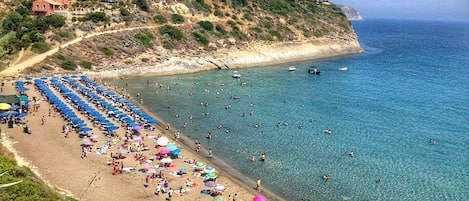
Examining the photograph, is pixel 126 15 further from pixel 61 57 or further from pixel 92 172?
pixel 92 172

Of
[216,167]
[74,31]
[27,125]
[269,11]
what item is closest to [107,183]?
[216,167]

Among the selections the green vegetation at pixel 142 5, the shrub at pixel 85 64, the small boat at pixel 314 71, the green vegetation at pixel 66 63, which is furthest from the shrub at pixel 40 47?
the small boat at pixel 314 71

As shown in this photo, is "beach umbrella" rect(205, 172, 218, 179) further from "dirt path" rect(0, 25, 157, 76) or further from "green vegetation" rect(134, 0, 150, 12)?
"green vegetation" rect(134, 0, 150, 12)

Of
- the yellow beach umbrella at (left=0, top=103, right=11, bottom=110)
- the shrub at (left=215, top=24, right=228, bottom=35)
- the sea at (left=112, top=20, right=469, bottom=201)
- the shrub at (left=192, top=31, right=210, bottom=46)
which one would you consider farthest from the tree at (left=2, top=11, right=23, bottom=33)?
the shrub at (left=215, top=24, right=228, bottom=35)

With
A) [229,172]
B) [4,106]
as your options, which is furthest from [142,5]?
[229,172]

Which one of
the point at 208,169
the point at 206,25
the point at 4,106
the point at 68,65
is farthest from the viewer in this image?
the point at 206,25
